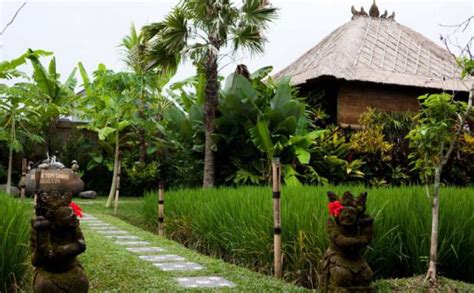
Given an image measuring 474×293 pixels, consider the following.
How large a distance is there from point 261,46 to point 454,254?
646cm

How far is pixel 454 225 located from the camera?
4613 millimetres

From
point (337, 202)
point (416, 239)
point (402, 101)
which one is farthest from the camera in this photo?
point (402, 101)

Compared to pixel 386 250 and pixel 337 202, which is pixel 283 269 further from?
pixel 337 202

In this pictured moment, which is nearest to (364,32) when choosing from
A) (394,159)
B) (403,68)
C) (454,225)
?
(403,68)

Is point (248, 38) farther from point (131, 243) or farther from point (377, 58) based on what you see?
point (131, 243)

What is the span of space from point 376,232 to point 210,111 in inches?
231

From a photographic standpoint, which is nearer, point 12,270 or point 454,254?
point 12,270

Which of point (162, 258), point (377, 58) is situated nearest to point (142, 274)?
point (162, 258)

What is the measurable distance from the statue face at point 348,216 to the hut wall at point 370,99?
8.53 meters

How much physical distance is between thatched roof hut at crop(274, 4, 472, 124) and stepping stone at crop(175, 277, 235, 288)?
708cm

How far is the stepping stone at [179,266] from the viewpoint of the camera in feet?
16.4

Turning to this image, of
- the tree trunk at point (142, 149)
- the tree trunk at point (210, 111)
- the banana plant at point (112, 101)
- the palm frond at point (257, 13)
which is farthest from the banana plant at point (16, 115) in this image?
the palm frond at point (257, 13)

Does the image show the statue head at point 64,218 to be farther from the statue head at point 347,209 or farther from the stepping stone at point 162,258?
the stepping stone at point 162,258

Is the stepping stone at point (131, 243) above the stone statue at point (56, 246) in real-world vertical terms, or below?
below
